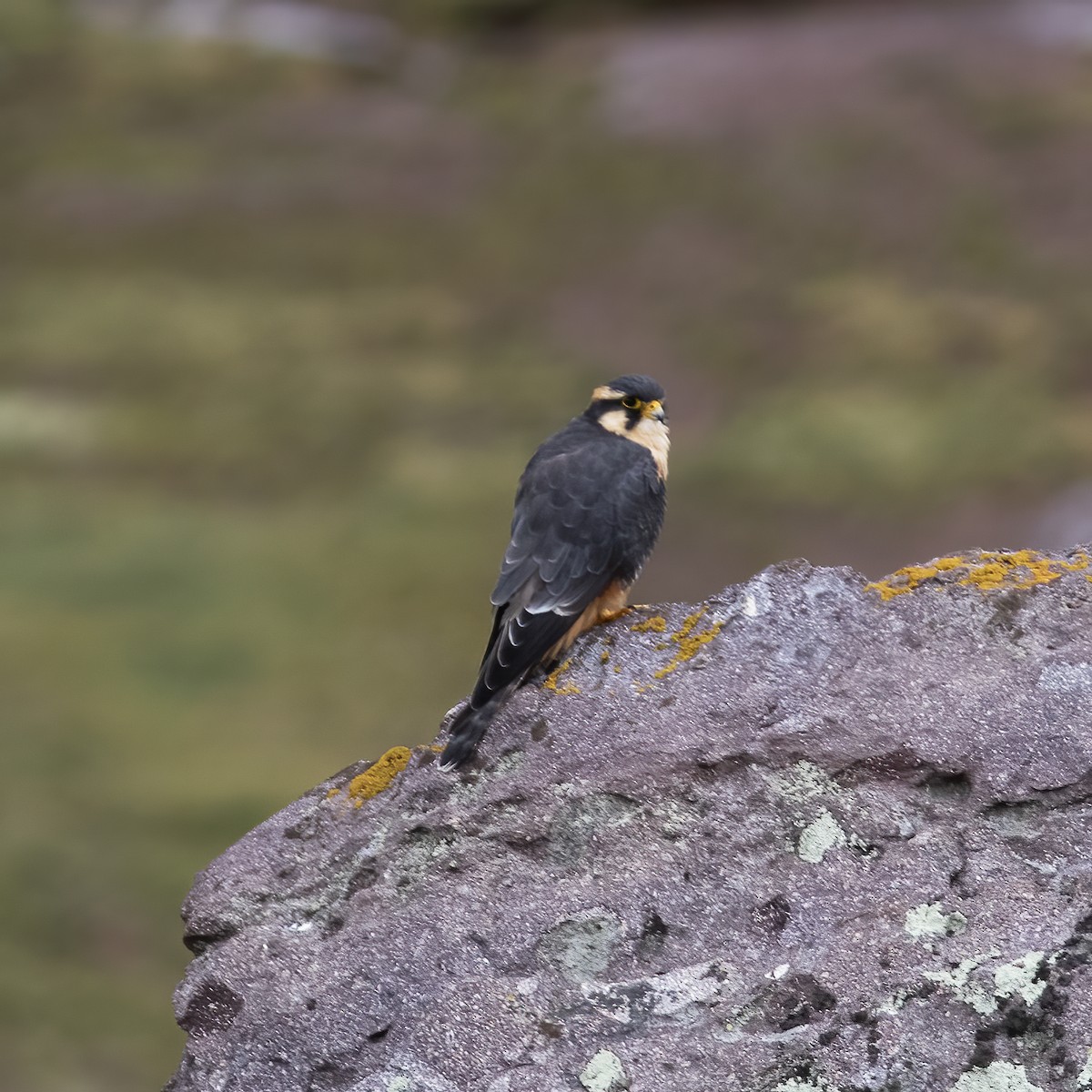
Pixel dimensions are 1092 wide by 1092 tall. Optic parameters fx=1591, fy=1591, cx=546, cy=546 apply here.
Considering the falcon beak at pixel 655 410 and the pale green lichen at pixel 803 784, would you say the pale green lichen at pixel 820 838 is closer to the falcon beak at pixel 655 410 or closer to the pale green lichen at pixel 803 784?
the pale green lichen at pixel 803 784

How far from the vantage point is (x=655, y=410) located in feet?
23.9

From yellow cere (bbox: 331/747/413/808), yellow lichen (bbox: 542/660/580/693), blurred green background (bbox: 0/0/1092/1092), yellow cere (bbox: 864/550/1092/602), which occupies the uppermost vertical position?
blurred green background (bbox: 0/0/1092/1092)

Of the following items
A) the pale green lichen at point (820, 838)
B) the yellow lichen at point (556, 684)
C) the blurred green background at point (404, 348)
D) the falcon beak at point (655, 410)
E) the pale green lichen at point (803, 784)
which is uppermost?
the blurred green background at point (404, 348)

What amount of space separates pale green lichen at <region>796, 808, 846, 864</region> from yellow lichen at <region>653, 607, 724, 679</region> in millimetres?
711

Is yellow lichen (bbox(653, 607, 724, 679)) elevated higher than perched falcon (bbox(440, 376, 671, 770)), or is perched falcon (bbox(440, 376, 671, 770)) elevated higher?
perched falcon (bbox(440, 376, 671, 770))

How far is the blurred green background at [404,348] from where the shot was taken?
14859 mm

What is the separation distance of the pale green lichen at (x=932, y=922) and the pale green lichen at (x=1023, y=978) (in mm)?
174

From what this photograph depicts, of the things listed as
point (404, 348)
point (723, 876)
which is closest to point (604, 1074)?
point (723, 876)

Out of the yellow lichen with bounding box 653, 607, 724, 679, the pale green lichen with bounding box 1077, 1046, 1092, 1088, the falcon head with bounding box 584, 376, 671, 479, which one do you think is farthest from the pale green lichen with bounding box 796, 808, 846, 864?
the falcon head with bounding box 584, 376, 671, 479

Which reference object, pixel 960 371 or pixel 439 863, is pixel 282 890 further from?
pixel 960 371

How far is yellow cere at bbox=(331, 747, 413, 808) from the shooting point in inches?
205

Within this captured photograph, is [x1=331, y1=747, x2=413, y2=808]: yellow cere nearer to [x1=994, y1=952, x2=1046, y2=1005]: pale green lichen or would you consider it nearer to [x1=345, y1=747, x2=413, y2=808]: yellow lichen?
[x1=345, y1=747, x2=413, y2=808]: yellow lichen

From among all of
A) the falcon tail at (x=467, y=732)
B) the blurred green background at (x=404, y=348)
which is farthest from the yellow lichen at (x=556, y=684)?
the blurred green background at (x=404, y=348)

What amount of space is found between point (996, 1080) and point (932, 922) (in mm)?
453
